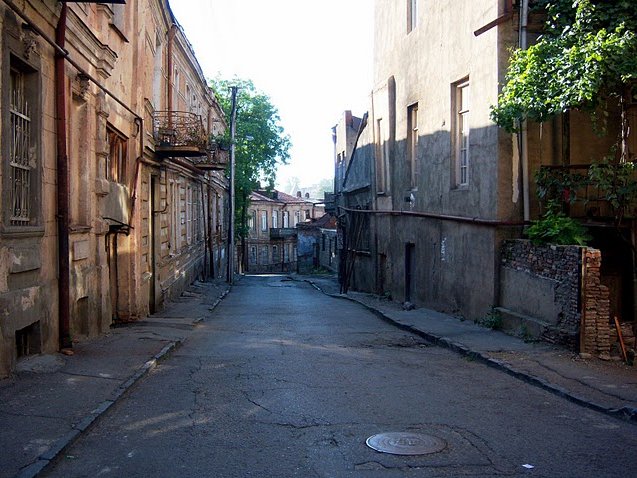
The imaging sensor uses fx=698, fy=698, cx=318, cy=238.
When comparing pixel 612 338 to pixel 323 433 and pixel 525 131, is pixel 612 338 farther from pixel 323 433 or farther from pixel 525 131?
pixel 323 433

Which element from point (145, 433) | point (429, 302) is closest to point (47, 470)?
point (145, 433)

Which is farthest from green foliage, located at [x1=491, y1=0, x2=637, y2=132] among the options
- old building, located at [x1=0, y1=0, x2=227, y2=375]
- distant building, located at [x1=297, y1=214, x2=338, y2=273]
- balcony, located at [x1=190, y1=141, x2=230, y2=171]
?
distant building, located at [x1=297, y1=214, x2=338, y2=273]

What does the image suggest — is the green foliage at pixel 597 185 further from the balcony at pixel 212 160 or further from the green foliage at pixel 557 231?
the balcony at pixel 212 160

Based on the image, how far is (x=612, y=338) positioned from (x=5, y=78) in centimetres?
856

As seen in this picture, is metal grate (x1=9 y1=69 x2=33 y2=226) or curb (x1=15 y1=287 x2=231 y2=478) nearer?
curb (x1=15 y1=287 x2=231 y2=478)

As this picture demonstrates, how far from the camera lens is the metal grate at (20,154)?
26.9 ft

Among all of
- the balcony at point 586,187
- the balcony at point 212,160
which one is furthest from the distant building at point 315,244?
the balcony at point 586,187

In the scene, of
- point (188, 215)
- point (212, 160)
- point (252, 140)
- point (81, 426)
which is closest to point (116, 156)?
point (81, 426)

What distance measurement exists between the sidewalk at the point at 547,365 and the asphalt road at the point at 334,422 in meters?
0.20

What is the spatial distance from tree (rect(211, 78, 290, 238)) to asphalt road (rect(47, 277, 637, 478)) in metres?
33.8

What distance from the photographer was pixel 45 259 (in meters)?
8.95

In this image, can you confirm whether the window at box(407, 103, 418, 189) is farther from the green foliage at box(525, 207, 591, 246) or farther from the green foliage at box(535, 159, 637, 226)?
the green foliage at box(525, 207, 591, 246)

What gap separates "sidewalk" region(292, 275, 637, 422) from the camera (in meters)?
7.55

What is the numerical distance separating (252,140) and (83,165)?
33.8 meters
